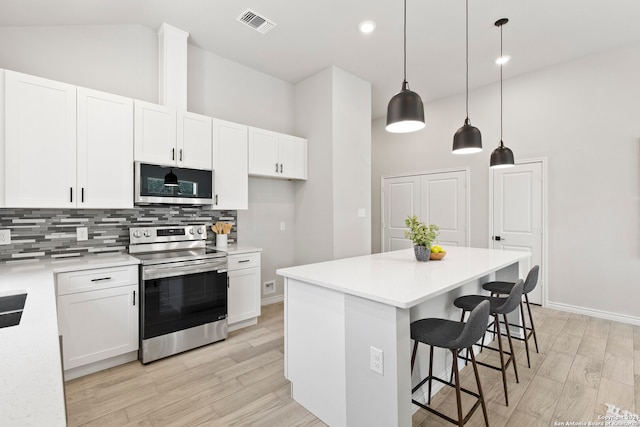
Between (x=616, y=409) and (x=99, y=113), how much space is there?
4383 mm

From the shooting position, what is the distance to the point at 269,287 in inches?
170

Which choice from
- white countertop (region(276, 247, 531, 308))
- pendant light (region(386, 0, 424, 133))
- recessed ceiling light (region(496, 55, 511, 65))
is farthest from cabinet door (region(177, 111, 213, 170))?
recessed ceiling light (region(496, 55, 511, 65))

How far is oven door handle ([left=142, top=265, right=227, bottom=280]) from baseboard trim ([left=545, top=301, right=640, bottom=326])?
424cm

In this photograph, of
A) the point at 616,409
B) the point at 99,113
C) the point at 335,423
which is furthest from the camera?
the point at 99,113

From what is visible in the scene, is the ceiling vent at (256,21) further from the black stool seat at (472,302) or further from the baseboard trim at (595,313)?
the baseboard trim at (595,313)

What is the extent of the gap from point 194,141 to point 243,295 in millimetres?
1700

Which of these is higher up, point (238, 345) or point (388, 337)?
point (388, 337)

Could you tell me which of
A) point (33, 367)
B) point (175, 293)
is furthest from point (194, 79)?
point (33, 367)

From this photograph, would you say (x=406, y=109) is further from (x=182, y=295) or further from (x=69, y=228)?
(x=69, y=228)

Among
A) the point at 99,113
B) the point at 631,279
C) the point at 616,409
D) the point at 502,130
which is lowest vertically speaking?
the point at 616,409

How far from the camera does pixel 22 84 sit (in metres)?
2.36

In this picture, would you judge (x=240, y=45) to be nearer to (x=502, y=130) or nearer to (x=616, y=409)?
(x=502, y=130)

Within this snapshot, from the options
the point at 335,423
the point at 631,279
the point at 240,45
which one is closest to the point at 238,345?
the point at 335,423

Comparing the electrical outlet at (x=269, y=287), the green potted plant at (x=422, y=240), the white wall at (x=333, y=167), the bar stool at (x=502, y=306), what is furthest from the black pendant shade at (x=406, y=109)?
the electrical outlet at (x=269, y=287)
